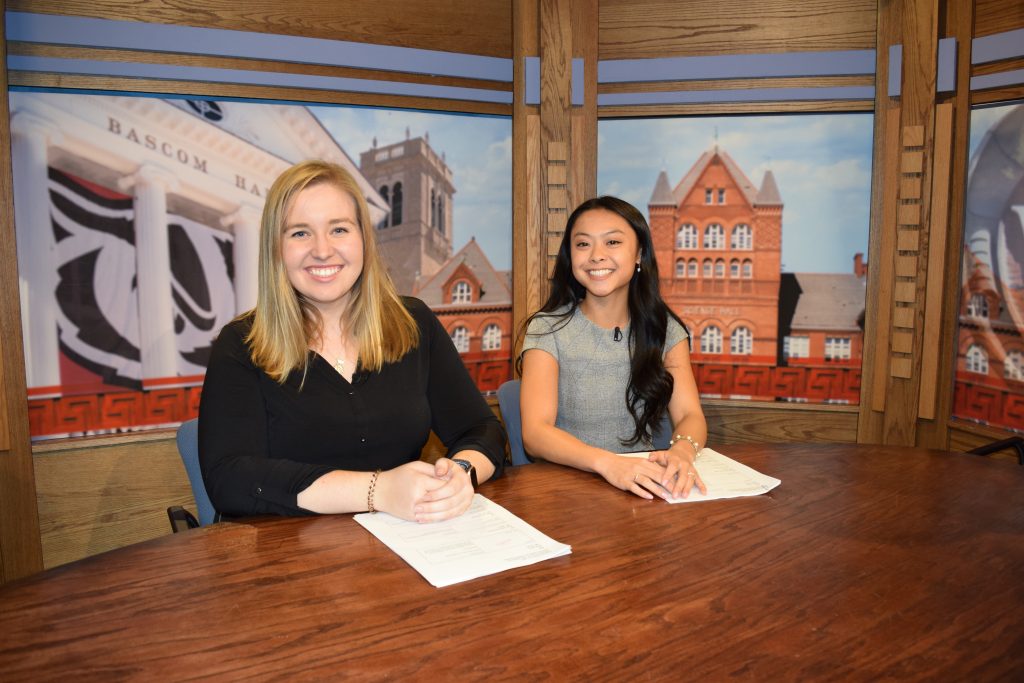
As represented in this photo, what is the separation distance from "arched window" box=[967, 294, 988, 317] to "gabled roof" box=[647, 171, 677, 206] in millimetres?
1359

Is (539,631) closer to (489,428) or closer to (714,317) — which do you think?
(489,428)

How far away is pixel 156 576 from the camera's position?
1.25 m

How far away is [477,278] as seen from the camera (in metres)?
3.65

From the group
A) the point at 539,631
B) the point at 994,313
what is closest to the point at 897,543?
the point at 539,631

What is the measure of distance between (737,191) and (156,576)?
313 centimetres

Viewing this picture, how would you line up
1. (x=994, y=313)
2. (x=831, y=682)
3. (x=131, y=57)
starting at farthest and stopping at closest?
(x=994, y=313) < (x=131, y=57) < (x=831, y=682)

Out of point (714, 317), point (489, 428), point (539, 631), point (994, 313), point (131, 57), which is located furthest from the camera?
point (714, 317)

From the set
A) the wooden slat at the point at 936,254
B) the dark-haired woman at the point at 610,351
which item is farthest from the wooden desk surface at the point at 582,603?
the wooden slat at the point at 936,254

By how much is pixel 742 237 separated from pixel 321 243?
8.10 ft

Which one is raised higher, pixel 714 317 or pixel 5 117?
pixel 5 117

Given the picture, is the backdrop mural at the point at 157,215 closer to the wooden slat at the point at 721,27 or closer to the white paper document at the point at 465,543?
the wooden slat at the point at 721,27

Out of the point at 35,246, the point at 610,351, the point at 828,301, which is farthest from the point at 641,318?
the point at 35,246

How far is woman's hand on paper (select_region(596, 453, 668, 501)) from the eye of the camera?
168 centimetres

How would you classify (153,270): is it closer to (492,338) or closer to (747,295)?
(492,338)
